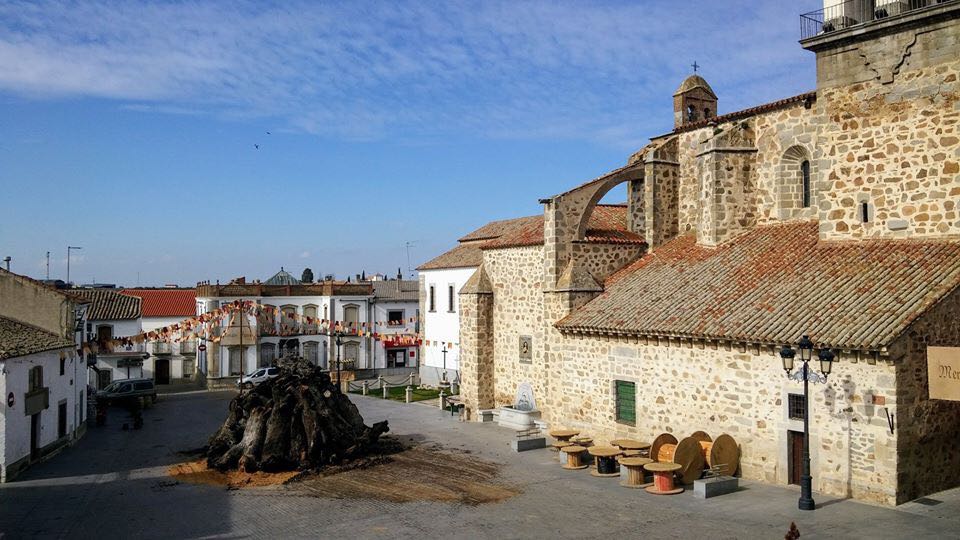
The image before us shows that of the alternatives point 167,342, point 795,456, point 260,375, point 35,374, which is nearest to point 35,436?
point 35,374

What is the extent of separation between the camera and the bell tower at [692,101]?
26406 millimetres

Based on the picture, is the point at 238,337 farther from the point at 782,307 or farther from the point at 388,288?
the point at 782,307

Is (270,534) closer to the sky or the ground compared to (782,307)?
closer to the ground

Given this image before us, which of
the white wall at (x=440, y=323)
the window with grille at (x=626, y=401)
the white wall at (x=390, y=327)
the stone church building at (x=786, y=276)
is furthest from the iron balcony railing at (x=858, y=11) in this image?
the white wall at (x=390, y=327)

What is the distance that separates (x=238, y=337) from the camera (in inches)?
1647

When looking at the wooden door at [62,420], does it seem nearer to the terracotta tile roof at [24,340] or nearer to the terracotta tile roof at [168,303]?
the terracotta tile roof at [24,340]

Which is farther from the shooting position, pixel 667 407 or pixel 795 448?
pixel 667 407

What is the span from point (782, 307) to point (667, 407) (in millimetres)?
3896

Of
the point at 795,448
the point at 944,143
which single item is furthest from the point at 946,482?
the point at 944,143

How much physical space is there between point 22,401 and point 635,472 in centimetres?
1582

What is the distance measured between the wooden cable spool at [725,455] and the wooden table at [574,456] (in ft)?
11.2

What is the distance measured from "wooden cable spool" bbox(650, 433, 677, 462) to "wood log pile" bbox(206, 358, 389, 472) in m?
7.83

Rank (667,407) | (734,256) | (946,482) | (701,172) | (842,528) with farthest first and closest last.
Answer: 1. (701,172)
2. (734,256)
3. (667,407)
4. (946,482)
5. (842,528)

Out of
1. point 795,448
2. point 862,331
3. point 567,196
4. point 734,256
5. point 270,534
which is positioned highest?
point 567,196
